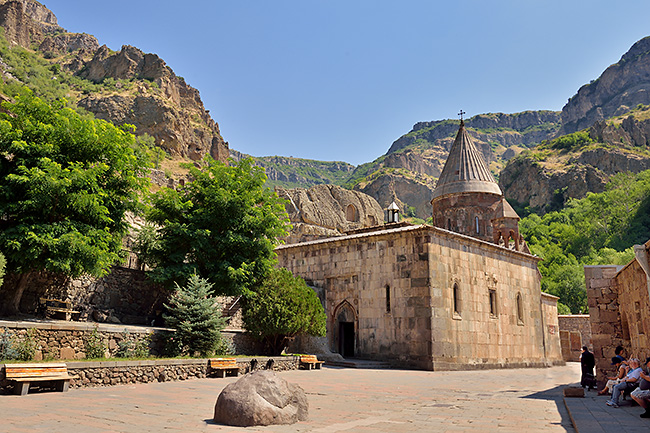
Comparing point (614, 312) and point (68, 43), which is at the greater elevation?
point (68, 43)

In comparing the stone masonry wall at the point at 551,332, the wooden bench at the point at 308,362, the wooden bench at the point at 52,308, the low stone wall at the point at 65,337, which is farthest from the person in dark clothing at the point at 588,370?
the stone masonry wall at the point at 551,332

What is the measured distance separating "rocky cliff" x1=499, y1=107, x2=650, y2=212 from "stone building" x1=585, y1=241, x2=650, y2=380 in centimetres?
7112

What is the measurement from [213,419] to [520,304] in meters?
19.7

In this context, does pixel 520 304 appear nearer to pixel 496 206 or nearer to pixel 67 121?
pixel 496 206

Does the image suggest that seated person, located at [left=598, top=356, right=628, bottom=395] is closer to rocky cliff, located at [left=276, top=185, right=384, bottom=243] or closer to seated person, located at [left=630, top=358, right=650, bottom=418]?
seated person, located at [left=630, top=358, right=650, bottom=418]

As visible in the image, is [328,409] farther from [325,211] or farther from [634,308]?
[325,211]

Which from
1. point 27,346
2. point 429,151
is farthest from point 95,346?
point 429,151

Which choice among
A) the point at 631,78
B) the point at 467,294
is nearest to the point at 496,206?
the point at 467,294

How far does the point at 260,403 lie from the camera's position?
5.88 meters

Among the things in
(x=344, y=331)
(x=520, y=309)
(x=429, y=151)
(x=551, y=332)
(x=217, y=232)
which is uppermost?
(x=429, y=151)

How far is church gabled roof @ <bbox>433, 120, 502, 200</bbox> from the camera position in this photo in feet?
96.8

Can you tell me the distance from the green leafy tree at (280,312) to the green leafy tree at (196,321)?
86.2 inches

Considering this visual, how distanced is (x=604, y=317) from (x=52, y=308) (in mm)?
15540

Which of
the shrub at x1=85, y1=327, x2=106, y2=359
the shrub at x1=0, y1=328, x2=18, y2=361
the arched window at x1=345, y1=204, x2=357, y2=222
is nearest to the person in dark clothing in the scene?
the shrub at x1=85, y1=327, x2=106, y2=359
